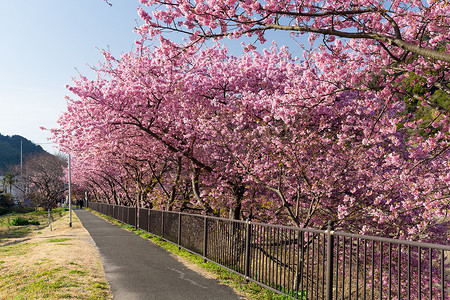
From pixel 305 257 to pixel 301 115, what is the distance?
3982mm

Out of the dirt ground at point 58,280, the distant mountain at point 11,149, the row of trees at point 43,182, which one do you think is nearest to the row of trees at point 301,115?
the dirt ground at point 58,280

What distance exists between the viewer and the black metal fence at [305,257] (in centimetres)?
588

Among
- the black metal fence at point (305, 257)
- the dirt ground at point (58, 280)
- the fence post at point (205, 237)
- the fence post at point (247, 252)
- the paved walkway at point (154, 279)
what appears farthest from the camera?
the fence post at point (205, 237)

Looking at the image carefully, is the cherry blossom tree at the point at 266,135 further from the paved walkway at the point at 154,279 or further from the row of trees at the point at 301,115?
the paved walkway at the point at 154,279

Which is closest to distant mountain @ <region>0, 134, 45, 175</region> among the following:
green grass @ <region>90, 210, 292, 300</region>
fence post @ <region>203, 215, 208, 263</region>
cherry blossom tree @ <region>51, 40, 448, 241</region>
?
cherry blossom tree @ <region>51, 40, 448, 241</region>

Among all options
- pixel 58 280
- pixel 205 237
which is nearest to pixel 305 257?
pixel 205 237

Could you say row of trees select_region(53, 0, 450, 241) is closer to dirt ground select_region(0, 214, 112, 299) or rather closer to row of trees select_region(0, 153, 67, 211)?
dirt ground select_region(0, 214, 112, 299)

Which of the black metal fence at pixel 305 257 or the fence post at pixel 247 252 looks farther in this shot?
the fence post at pixel 247 252

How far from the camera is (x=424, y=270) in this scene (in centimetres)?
915

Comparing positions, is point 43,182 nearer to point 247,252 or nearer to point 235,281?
point 235,281

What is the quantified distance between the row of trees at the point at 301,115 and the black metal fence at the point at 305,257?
0.60 m

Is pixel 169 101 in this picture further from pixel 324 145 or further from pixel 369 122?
pixel 369 122

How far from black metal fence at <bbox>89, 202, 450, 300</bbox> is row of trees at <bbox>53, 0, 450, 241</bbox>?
23.4 inches

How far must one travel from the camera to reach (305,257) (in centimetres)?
1023
